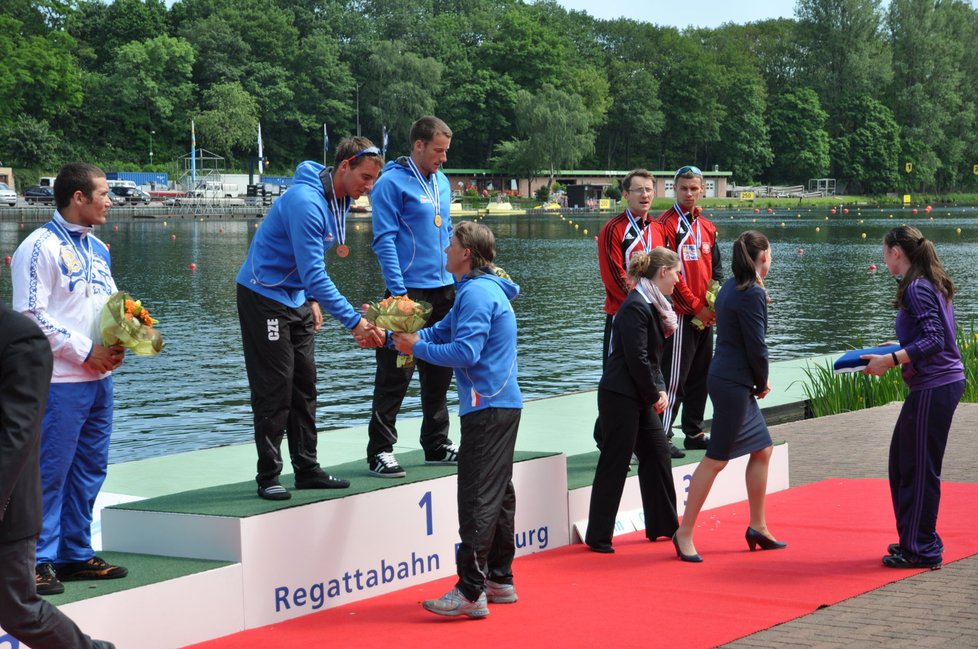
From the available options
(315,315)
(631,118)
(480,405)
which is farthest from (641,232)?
(631,118)

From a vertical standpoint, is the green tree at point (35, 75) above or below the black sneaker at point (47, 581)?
above

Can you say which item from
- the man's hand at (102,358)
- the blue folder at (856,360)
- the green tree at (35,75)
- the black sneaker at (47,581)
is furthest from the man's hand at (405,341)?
the green tree at (35,75)

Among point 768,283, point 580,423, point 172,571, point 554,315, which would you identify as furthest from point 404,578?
point 768,283

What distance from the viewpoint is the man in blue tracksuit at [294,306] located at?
587cm

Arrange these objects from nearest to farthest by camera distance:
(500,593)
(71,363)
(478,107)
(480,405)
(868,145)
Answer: (71,363) → (480,405) → (500,593) → (478,107) → (868,145)

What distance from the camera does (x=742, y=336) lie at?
6418 mm

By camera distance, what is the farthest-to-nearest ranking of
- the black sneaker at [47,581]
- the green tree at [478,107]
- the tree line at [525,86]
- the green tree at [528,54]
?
the green tree at [528,54]
the green tree at [478,107]
the tree line at [525,86]
the black sneaker at [47,581]

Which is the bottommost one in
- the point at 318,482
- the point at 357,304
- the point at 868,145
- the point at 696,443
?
the point at 357,304

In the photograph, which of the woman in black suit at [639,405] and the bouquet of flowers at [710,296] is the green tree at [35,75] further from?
the woman in black suit at [639,405]

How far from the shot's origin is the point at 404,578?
239 inches

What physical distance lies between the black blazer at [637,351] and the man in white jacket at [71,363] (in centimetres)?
269

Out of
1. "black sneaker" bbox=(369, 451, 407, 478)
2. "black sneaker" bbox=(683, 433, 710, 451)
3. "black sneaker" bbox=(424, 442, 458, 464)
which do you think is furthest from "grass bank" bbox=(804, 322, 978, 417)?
"black sneaker" bbox=(369, 451, 407, 478)

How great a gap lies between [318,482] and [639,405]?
71.8 inches

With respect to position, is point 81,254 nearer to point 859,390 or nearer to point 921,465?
point 921,465
